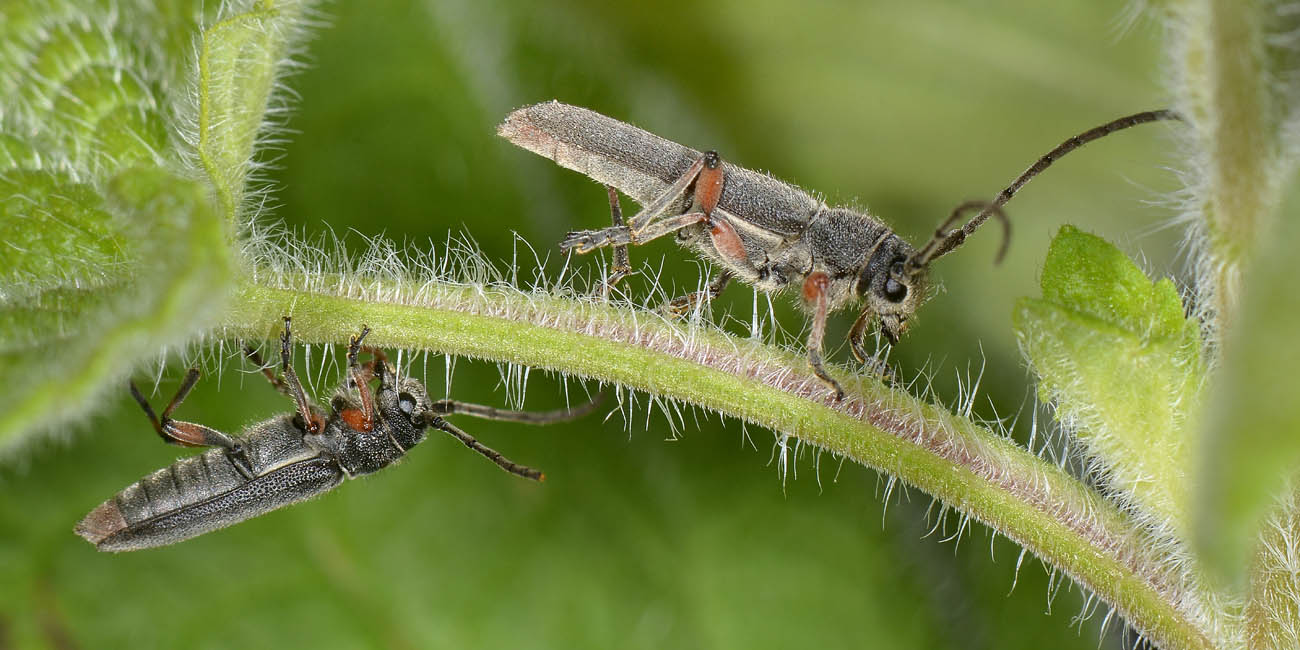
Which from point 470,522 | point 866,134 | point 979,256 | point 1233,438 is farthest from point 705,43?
point 1233,438

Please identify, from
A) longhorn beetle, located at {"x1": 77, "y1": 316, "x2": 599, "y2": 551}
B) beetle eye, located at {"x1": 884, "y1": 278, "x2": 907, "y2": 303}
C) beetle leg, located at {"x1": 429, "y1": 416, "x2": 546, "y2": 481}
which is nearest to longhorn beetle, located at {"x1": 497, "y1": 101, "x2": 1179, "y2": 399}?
beetle eye, located at {"x1": 884, "y1": 278, "x2": 907, "y2": 303}

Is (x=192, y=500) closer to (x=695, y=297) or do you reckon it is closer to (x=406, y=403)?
(x=406, y=403)

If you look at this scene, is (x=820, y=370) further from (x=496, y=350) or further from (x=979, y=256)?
(x=979, y=256)

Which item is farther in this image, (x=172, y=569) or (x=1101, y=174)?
(x=1101, y=174)

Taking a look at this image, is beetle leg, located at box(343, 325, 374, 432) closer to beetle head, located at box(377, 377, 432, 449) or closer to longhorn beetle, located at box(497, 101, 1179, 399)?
beetle head, located at box(377, 377, 432, 449)

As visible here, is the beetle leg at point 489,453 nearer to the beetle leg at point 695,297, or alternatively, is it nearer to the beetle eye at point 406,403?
the beetle eye at point 406,403

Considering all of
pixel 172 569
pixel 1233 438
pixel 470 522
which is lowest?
pixel 172 569

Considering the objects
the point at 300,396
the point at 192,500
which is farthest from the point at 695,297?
the point at 192,500
